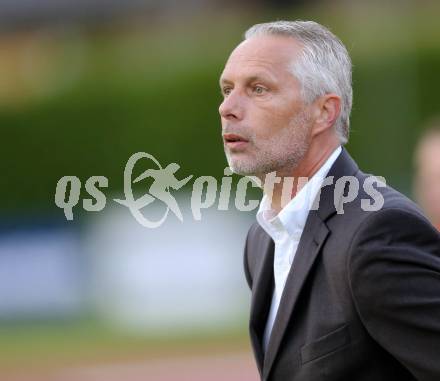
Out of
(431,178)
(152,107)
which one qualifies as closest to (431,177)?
(431,178)

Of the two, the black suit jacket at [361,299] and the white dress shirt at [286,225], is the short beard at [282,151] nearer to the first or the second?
the white dress shirt at [286,225]

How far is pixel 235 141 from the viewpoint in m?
3.23

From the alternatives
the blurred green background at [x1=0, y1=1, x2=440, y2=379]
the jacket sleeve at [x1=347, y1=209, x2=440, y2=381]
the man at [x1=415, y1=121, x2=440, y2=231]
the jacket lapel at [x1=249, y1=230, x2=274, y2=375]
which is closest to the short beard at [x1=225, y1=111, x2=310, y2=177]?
the jacket lapel at [x1=249, y1=230, x2=274, y2=375]

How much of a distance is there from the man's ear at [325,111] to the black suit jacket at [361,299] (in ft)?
0.90

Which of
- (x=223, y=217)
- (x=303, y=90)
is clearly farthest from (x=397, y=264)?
(x=223, y=217)

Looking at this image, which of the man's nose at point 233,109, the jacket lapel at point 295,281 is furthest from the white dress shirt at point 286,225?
the man's nose at point 233,109

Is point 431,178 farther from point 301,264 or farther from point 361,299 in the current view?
point 361,299

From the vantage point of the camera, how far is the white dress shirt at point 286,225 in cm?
310

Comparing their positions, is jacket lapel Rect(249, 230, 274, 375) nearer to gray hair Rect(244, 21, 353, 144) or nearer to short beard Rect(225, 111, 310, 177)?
short beard Rect(225, 111, 310, 177)

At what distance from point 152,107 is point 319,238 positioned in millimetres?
14038

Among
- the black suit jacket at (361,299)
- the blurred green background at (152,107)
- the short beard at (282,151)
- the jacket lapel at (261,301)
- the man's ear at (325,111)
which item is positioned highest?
the man's ear at (325,111)

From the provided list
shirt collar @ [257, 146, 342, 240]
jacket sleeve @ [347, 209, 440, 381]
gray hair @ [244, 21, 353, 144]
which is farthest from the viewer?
gray hair @ [244, 21, 353, 144]

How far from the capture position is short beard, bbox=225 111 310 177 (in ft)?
10.4

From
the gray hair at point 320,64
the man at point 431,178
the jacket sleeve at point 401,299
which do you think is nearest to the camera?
the jacket sleeve at point 401,299
